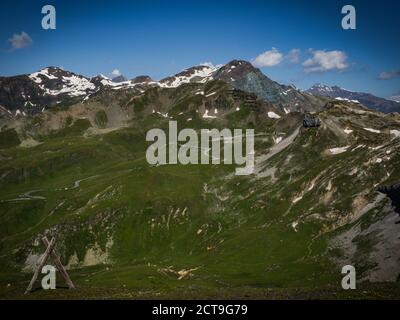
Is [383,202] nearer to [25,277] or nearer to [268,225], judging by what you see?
[268,225]

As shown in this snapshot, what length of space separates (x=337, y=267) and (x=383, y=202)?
1475 inches

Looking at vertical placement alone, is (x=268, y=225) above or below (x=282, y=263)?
above

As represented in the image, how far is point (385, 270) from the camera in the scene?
12175 cm

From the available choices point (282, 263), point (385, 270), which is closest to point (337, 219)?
point (282, 263)

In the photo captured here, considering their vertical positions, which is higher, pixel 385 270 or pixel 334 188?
pixel 334 188

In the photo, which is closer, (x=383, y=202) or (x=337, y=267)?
(x=337, y=267)
